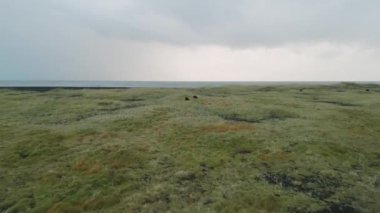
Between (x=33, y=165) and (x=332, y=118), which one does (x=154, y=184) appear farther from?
(x=332, y=118)

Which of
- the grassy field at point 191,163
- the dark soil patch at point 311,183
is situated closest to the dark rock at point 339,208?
the grassy field at point 191,163

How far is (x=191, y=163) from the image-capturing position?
3588 centimetres

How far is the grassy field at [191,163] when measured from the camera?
28.6m

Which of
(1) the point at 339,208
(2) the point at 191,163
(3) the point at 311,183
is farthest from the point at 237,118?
(1) the point at 339,208

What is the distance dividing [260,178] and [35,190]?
18234mm

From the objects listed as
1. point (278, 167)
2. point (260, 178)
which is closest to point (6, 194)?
point (260, 178)

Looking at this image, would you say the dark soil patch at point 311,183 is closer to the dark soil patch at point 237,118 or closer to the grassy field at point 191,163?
the grassy field at point 191,163

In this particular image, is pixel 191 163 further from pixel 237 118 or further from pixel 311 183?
pixel 237 118

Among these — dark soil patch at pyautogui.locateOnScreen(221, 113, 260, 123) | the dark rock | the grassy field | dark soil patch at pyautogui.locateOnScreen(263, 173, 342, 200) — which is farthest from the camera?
dark soil patch at pyautogui.locateOnScreen(221, 113, 260, 123)

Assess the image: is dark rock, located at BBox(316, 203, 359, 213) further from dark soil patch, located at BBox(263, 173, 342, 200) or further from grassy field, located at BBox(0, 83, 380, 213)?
dark soil patch, located at BBox(263, 173, 342, 200)

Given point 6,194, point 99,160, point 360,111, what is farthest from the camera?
point 360,111

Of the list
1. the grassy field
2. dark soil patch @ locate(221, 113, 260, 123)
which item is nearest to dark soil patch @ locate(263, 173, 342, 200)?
the grassy field

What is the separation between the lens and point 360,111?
6184 centimetres

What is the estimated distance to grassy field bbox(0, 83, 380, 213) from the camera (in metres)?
28.6
